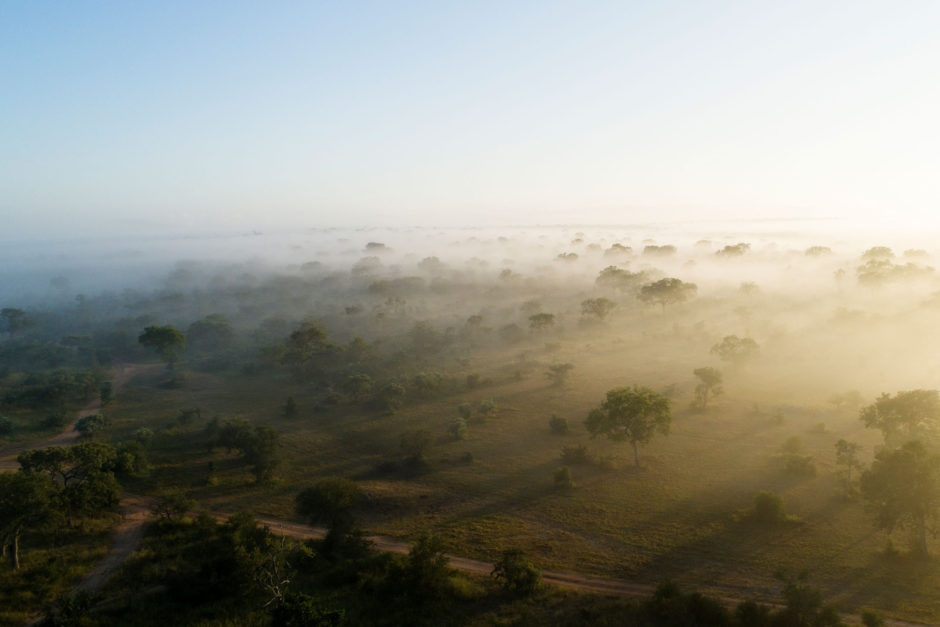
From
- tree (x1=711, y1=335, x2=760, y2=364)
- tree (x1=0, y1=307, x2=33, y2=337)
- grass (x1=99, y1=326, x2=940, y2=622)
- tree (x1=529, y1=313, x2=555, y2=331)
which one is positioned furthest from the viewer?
tree (x1=0, y1=307, x2=33, y2=337)

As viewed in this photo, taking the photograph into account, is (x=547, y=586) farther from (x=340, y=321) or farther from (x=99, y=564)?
(x=340, y=321)

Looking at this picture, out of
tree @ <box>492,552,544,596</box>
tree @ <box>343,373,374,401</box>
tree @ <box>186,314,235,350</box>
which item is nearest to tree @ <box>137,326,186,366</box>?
tree @ <box>186,314,235,350</box>

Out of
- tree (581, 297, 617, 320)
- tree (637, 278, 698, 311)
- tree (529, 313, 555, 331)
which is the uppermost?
tree (637, 278, 698, 311)

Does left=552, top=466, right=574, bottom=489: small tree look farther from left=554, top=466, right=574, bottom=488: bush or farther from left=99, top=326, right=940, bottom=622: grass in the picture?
left=99, top=326, right=940, bottom=622: grass

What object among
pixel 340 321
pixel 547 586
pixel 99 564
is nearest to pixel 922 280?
pixel 547 586

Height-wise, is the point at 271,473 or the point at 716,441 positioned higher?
the point at 716,441

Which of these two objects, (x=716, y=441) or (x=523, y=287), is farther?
(x=523, y=287)
